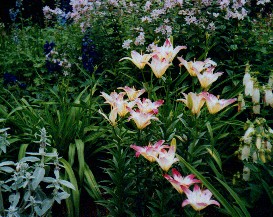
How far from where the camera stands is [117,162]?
2.24 metres

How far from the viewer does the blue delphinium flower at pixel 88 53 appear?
4027mm

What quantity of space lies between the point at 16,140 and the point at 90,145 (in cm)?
53

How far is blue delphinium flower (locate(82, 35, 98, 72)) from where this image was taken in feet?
13.2

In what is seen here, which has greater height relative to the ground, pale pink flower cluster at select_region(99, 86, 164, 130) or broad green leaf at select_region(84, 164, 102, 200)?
pale pink flower cluster at select_region(99, 86, 164, 130)

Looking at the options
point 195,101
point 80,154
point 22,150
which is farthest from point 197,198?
point 22,150

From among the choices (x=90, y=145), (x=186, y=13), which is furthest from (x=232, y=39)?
(x=90, y=145)

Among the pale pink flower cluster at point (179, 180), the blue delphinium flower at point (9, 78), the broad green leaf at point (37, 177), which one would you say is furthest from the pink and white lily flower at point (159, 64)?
the blue delphinium flower at point (9, 78)

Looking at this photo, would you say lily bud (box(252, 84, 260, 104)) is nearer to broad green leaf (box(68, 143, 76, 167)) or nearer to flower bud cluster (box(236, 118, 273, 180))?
flower bud cluster (box(236, 118, 273, 180))

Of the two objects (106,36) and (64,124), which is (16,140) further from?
Result: (106,36)

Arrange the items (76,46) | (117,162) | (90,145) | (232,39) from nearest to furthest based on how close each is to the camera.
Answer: (117,162) → (90,145) → (232,39) → (76,46)

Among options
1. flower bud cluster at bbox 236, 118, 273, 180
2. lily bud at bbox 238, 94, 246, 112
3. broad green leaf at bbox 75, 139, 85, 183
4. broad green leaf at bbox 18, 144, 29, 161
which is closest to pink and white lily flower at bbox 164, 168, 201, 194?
flower bud cluster at bbox 236, 118, 273, 180

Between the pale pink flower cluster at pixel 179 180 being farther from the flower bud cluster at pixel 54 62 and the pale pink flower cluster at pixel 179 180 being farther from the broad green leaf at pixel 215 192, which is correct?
the flower bud cluster at pixel 54 62

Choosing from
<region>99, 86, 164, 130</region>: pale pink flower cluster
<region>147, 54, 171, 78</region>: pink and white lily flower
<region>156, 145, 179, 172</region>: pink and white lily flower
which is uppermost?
<region>147, 54, 171, 78</region>: pink and white lily flower

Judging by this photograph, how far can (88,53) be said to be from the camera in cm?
409
